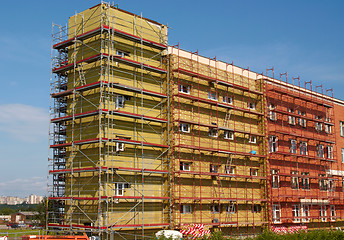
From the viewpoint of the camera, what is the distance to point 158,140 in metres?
32.2

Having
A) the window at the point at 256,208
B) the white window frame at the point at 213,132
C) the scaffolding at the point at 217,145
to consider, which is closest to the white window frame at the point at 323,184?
the scaffolding at the point at 217,145

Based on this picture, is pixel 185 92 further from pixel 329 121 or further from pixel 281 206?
pixel 329 121

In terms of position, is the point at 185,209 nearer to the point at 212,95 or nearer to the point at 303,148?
the point at 212,95

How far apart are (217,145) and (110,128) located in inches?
423

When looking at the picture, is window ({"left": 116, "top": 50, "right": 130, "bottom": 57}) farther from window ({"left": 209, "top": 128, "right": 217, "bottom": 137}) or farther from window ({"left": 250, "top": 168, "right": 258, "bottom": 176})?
window ({"left": 250, "top": 168, "right": 258, "bottom": 176})

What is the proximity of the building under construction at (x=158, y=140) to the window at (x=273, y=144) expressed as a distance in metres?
0.10

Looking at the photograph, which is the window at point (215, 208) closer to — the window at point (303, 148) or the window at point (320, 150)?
the window at point (303, 148)

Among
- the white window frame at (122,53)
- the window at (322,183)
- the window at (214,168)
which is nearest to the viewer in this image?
the white window frame at (122,53)

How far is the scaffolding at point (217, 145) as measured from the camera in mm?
32500

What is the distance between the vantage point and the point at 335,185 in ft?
155

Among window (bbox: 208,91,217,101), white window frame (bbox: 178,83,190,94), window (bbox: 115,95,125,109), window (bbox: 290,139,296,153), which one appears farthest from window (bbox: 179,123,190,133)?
window (bbox: 290,139,296,153)

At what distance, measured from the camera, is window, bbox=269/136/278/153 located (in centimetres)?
4066

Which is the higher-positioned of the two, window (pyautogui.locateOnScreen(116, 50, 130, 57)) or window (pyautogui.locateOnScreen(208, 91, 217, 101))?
window (pyautogui.locateOnScreen(116, 50, 130, 57))

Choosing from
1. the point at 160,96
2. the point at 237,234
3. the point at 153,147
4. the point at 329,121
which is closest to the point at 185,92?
the point at 160,96
